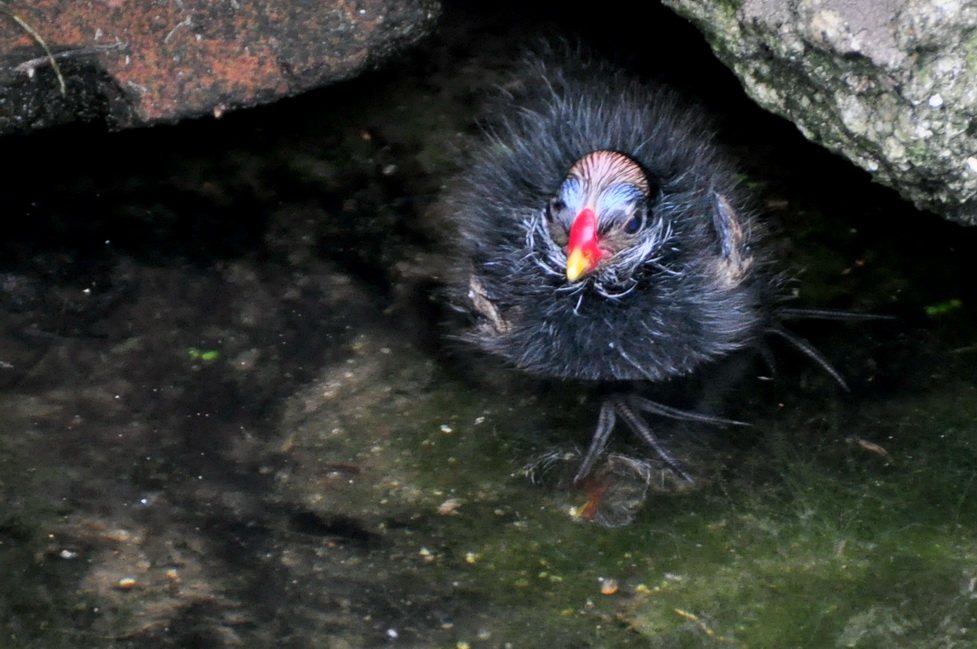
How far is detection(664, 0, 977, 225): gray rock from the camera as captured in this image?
2535 mm

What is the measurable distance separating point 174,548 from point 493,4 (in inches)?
95.0

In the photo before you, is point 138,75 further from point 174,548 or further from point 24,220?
point 174,548

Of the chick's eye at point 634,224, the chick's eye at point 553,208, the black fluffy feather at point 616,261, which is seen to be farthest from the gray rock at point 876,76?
the chick's eye at point 553,208

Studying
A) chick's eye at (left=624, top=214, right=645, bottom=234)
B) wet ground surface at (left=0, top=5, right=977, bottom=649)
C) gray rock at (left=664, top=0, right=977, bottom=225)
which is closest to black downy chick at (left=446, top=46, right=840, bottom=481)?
chick's eye at (left=624, top=214, right=645, bottom=234)

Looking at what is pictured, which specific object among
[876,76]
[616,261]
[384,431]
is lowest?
[384,431]

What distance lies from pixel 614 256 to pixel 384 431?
2.33 ft

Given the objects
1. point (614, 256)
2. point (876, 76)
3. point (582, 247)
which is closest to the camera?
point (876, 76)

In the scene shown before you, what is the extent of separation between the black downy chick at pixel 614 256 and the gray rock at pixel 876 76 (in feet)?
0.97

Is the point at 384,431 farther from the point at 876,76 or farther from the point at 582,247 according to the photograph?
the point at 876,76

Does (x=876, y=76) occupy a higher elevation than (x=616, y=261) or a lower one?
higher

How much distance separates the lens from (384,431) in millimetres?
2773

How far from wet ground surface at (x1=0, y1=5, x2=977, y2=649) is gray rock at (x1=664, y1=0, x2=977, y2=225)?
464mm

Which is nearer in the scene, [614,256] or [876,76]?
[876,76]

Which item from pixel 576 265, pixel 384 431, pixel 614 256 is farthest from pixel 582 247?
pixel 384 431
